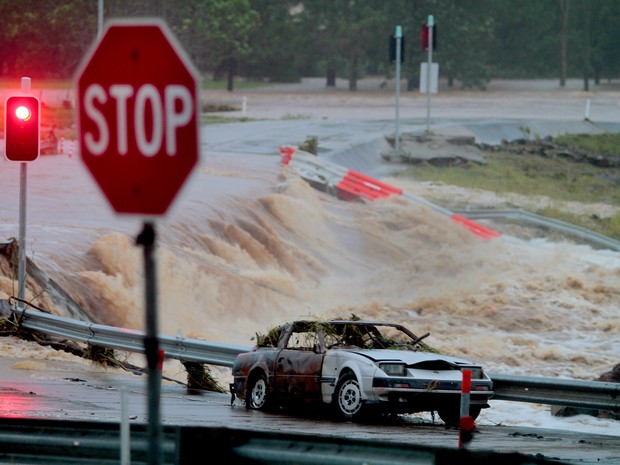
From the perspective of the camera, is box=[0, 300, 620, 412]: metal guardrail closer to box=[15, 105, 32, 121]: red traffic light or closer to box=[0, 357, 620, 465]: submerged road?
box=[0, 357, 620, 465]: submerged road

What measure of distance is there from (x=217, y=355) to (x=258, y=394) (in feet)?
5.93

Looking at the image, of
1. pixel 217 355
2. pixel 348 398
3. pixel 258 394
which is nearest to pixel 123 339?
pixel 217 355

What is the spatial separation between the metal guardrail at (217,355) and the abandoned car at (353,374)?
0.46m

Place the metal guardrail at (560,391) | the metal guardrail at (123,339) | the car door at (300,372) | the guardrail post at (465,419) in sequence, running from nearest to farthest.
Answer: the guardrail post at (465,419)
the metal guardrail at (560,391)
the car door at (300,372)
the metal guardrail at (123,339)

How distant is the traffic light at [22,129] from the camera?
17.8m

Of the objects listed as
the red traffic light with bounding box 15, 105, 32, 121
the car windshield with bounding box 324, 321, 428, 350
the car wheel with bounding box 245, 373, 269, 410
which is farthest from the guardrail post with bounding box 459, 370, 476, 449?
the red traffic light with bounding box 15, 105, 32, 121

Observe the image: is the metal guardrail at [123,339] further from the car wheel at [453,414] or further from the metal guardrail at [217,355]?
the car wheel at [453,414]

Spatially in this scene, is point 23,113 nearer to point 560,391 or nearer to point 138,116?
point 560,391

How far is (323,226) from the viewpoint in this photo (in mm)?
38906

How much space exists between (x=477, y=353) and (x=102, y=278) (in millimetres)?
8015

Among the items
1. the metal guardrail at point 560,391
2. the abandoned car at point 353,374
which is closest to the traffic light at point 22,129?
the abandoned car at point 353,374

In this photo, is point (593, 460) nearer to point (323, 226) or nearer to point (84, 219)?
point (84, 219)

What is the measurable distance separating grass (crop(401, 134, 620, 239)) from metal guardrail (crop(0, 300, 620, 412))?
111 ft

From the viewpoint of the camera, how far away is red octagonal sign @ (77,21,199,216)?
5.25 meters
